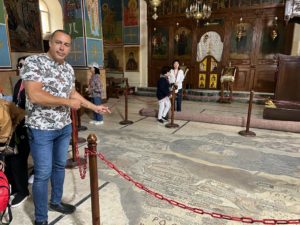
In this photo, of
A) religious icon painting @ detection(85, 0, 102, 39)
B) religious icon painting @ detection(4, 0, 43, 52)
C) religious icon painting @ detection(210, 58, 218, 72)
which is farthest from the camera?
religious icon painting @ detection(210, 58, 218, 72)

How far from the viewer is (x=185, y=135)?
5703 mm

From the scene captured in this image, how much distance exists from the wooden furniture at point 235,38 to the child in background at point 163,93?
16.3 ft

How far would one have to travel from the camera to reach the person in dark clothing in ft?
9.16

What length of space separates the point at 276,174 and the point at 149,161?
2.02 m

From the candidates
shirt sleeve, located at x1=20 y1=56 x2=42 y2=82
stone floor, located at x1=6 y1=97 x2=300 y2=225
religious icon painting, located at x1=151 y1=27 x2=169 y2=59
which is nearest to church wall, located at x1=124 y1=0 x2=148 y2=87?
religious icon painting, located at x1=151 y1=27 x2=169 y2=59

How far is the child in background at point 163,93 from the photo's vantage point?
6.34 m

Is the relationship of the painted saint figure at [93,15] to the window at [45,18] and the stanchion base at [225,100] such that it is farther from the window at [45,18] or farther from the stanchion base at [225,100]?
the stanchion base at [225,100]

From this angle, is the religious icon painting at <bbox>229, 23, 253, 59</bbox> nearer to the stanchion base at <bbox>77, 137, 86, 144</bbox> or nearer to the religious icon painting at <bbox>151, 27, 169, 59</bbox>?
the religious icon painting at <bbox>151, 27, 169, 59</bbox>

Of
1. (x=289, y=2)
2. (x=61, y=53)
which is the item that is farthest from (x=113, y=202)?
(x=289, y=2)

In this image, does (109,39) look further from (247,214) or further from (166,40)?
(247,214)

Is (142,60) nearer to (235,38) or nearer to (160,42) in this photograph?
(160,42)

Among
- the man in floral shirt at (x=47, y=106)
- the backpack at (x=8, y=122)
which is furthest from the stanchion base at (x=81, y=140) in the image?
the man in floral shirt at (x=47, y=106)

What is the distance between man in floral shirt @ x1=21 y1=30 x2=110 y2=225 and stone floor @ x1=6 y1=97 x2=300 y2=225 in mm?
732

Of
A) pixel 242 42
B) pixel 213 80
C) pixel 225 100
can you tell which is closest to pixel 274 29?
pixel 242 42
